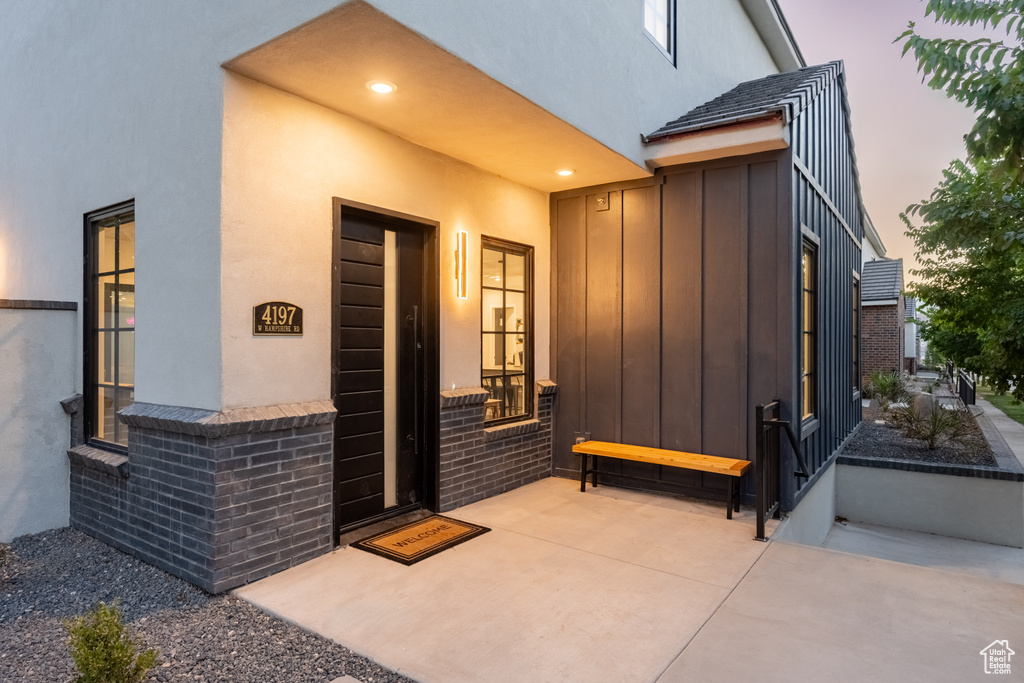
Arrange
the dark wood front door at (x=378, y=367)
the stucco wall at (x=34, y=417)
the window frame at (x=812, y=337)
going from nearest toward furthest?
the dark wood front door at (x=378, y=367), the stucco wall at (x=34, y=417), the window frame at (x=812, y=337)

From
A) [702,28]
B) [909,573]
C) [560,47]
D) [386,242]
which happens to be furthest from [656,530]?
[702,28]

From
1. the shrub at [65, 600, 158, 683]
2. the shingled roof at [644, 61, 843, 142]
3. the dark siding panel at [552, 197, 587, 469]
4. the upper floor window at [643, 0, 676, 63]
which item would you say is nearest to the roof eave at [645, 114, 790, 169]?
the shingled roof at [644, 61, 843, 142]

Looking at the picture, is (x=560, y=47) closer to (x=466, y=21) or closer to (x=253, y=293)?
(x=466, y=21)

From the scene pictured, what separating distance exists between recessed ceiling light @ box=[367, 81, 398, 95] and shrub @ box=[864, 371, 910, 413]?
1213 centimetres

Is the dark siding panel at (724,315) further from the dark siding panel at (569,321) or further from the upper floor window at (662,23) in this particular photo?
the upper floor window at (662,23)

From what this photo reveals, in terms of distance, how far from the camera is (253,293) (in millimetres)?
3615

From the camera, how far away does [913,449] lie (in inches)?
331

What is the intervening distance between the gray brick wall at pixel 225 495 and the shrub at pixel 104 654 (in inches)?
40.0

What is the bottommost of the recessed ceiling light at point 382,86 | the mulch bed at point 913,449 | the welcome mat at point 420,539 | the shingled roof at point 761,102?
the mulch bed at point 913,449

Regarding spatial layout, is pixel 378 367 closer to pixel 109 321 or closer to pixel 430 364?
pixel 430 364

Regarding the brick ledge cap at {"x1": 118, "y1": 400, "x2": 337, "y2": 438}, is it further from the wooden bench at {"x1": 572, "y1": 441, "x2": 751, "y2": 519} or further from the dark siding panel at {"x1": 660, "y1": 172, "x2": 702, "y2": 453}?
the dark siding panel at {"x1": 660, "y1": 172, "x2": 702, "y2": 453}

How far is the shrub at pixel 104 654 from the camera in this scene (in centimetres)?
228

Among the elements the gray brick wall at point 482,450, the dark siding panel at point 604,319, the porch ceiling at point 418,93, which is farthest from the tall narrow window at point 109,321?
the dark siding panel at point 604,319

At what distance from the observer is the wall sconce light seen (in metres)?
5.16
